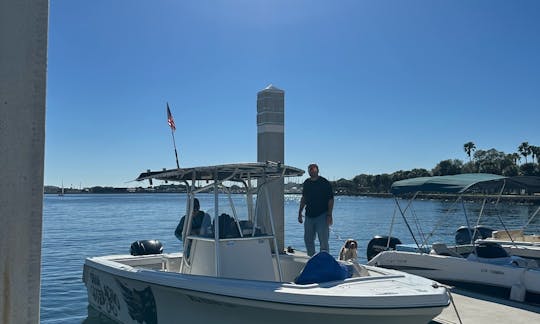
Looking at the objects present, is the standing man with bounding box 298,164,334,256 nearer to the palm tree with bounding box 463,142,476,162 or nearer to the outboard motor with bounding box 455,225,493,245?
the outboard motor with bounding box 455,225,493,245

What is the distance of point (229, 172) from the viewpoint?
7438 mm

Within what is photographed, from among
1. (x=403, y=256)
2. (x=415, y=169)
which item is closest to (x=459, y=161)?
(x=415, y=169)

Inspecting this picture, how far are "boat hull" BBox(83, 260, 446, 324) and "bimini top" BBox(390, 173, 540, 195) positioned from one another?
5458mm

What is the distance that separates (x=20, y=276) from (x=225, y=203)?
3850mm

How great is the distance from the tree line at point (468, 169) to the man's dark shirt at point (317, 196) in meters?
77.0

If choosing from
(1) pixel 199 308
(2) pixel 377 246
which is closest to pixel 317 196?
(1) pixel 199 308

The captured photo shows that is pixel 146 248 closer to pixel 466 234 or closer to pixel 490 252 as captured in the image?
pixel 490 252

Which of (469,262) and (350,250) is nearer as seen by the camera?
(350,250)

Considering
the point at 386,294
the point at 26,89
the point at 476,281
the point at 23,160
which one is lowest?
the point at 476,281

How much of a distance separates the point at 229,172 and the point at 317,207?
2032mm

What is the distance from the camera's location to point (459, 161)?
109 metres

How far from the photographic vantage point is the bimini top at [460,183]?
33.0 ft

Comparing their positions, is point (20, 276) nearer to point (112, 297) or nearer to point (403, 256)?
point (112, 297)

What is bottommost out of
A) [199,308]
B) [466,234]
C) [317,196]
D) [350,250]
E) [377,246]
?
[377,246]
